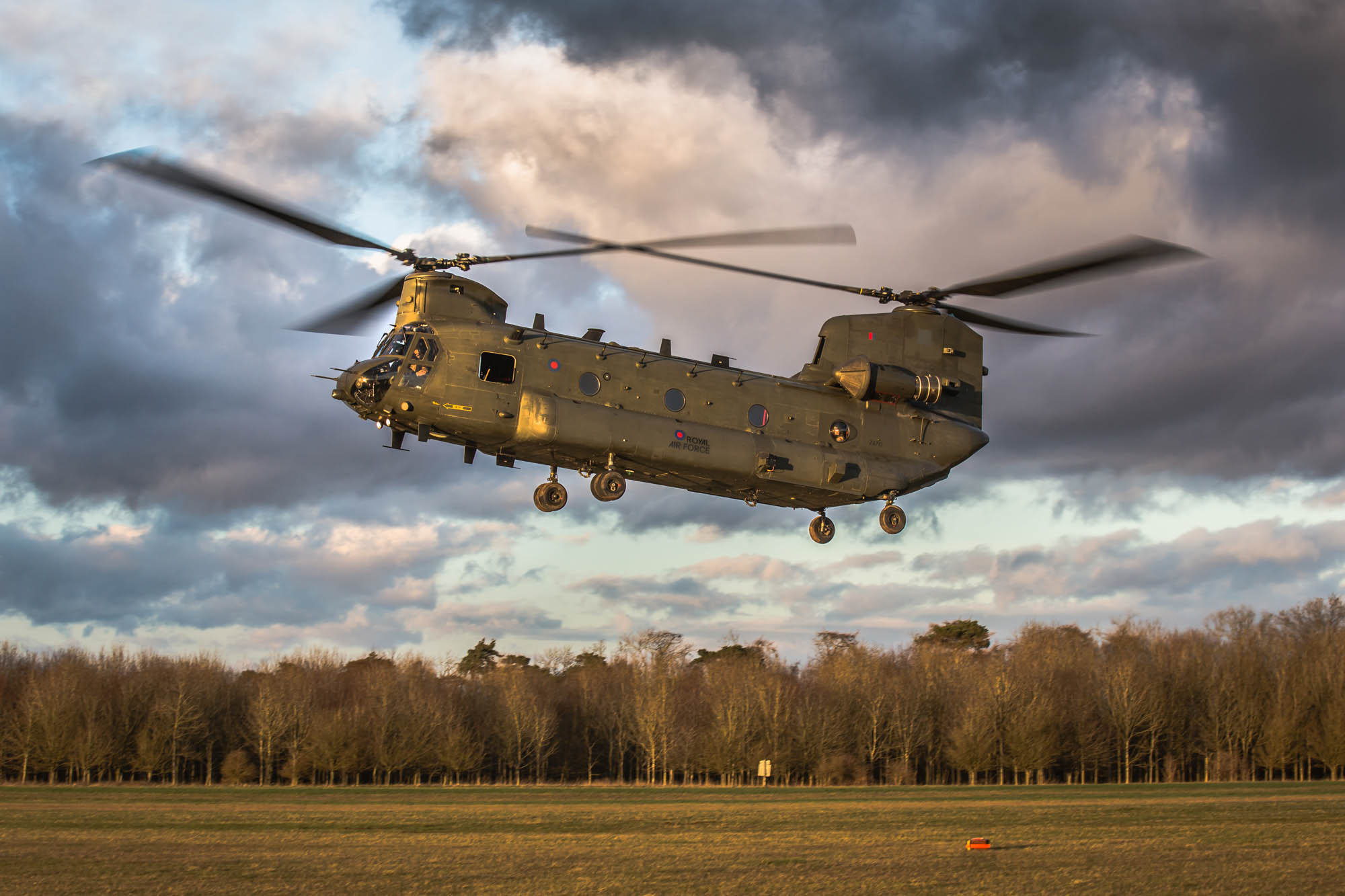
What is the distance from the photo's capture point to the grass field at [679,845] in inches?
1166

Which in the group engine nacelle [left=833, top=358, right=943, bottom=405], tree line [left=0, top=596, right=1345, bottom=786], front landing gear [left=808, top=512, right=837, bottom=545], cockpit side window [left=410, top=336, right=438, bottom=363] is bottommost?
tree line [left=0, top=596, right=1345, bottom=786]

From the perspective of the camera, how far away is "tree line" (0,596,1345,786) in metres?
96.7

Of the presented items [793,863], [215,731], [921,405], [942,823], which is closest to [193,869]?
[793,863]

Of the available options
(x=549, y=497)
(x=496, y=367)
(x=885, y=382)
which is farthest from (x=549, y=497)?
(x=885, y=382)

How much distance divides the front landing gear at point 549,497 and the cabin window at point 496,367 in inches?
116

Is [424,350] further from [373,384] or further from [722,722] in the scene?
[722,722]

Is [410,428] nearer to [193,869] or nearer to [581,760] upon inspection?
[193,869]

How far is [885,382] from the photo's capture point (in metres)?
34.0

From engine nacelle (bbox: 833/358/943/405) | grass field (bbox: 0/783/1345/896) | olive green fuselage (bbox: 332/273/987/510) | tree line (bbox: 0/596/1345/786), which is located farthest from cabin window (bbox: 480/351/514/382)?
tree line (bbox: 0/596/1345/786)

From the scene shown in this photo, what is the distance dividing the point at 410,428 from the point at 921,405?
569 inches

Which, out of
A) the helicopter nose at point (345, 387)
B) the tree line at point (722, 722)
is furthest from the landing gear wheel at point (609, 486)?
the tree line at point (722, 722)

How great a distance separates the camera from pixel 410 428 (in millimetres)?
29891

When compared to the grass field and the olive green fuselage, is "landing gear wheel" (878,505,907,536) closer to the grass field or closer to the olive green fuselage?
the olive green fuselage

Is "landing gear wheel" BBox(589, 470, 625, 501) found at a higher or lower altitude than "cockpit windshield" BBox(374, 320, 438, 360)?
lower
